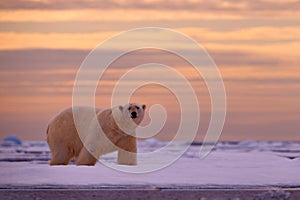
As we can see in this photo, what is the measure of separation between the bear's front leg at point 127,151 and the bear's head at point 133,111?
66cm

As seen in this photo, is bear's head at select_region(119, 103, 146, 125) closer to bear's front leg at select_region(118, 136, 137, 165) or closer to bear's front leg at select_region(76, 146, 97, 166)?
bear's front leg at select_region(118, 136, 137, 165)

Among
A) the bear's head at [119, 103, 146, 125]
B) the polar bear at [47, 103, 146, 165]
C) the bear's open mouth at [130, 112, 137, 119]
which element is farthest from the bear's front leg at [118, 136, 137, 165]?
the bear's open mouth at [130, 112, 137, 119]

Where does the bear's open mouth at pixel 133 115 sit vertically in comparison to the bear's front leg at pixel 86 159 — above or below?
above

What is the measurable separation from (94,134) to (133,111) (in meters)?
1.35

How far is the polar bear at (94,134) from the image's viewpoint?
62.7 feet

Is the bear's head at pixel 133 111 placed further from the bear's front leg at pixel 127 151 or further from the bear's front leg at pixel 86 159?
the bear's front leg at pixel 86 159

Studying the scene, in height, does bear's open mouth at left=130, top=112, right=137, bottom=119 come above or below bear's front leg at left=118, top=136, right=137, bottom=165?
above

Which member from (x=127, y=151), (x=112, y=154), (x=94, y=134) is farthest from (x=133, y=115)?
(x=112, y=154)

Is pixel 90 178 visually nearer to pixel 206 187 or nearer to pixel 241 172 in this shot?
pixel 206 187

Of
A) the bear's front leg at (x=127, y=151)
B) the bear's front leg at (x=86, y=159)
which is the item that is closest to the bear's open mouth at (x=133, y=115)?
the bear's front leg at (x=127, y=151)

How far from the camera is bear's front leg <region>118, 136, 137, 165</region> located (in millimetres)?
19359

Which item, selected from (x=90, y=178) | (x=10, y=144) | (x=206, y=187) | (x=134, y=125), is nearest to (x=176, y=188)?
(x=206, y=187)

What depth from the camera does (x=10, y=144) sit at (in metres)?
54.2

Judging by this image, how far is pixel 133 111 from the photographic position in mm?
18797
